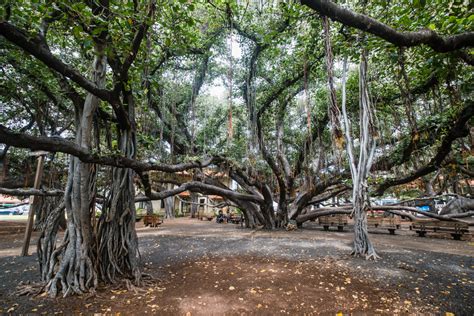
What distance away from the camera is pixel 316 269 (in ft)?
13.1

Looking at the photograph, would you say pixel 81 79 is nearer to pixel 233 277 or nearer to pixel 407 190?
pixel 233 277

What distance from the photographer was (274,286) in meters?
3.18

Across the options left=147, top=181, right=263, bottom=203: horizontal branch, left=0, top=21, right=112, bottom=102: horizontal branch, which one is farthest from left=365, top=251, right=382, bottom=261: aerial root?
left=0, top=21, right=112, bottom=102: horizontal branch

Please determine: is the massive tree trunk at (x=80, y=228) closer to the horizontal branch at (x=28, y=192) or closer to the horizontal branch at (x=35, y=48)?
the horizontal branch at (x=35, y=48)

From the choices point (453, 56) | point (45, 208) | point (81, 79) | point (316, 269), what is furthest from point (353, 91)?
point (45, 208)

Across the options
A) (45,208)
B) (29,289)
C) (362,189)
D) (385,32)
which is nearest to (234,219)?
(45,208)

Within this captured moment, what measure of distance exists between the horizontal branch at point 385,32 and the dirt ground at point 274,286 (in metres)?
2.77

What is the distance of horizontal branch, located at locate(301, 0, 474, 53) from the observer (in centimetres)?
177

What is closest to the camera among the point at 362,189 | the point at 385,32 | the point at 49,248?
the point at 385,32

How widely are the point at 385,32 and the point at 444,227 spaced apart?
10.4 meters

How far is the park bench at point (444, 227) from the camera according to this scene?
821 centimetres

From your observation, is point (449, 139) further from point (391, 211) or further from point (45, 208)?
point (45, 208)

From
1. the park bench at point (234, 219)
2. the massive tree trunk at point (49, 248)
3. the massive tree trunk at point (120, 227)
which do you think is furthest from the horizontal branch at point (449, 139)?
the park bench at point (234, 219)

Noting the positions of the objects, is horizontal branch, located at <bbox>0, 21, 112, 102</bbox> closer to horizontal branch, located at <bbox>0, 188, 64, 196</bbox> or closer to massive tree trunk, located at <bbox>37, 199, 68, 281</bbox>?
massive tree trunk, located at <bbox>37, 199, 68, 281</bbox>
